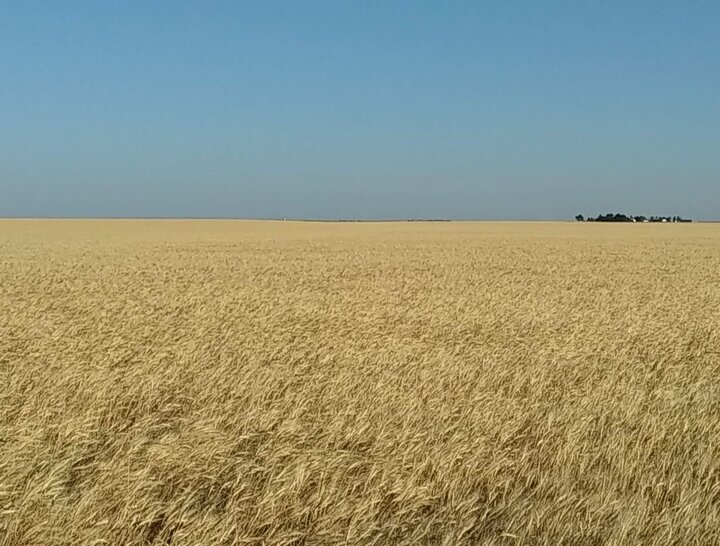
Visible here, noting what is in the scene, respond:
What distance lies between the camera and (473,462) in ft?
15.3

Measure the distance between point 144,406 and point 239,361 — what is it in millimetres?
1929

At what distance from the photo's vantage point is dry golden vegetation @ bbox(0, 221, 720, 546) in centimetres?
384

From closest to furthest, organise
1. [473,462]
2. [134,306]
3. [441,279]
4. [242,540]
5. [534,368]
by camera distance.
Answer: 1. [242,540]
2. [473,462]
3. [534,368]
4. [134,306]
5. [441,279]

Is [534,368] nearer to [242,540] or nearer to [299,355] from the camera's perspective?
[299,355]

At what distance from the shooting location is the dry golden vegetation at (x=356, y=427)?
384 cm

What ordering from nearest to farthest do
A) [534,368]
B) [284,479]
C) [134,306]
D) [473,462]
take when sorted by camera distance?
[284,479] → [473,462] → [534,368] → [134,306]

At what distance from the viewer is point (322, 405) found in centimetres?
611

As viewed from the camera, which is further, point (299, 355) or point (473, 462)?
point (299, 355)

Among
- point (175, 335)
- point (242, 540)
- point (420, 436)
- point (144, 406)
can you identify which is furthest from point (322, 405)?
point (175, 335)

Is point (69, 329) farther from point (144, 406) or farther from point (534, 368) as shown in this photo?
point (534, 368)

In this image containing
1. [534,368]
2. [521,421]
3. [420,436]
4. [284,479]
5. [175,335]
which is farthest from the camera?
[175,335]

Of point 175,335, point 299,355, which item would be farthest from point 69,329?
point 299,355

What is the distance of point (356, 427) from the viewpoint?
539cm

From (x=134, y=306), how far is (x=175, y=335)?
3561 millimetres
